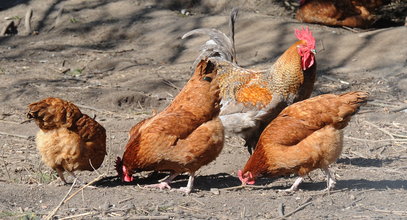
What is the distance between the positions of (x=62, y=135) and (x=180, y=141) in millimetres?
976

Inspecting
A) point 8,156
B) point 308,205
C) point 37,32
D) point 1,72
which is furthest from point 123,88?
point 308,205

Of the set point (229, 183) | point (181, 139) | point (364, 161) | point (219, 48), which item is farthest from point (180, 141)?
point (219, 48)

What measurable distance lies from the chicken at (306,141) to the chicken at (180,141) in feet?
1.37

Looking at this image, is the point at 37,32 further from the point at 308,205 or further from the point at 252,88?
the point at 308,205

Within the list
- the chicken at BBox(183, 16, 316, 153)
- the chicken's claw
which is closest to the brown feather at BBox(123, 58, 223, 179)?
the chicken's claw

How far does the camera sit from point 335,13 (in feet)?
37.0

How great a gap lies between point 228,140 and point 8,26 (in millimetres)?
5670

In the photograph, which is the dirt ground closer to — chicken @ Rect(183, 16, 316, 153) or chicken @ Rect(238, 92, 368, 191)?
chicken @ Rect(238, 92, 368, 191)

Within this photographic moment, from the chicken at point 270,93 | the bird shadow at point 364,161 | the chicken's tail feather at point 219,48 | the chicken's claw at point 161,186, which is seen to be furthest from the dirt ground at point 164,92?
the chicken's tail feather at point 219,48

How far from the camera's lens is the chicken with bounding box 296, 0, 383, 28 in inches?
444

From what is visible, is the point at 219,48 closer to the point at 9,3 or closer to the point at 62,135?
the point at 62,135

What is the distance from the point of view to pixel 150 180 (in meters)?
5.71

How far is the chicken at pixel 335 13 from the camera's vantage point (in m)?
11.3

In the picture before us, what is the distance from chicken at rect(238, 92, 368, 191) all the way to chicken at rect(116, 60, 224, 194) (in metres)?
0.42
